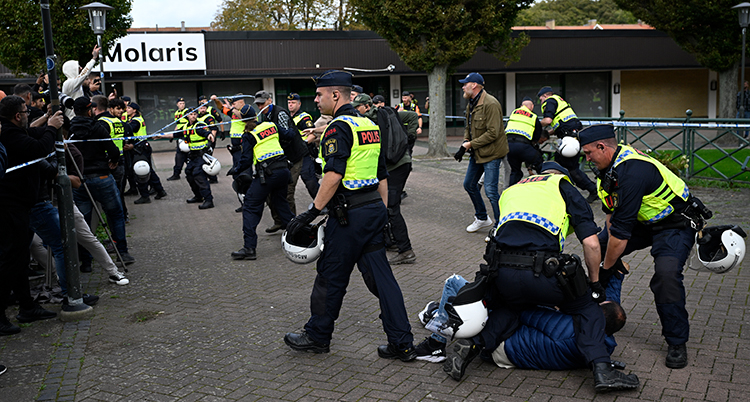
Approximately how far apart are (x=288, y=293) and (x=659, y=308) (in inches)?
133

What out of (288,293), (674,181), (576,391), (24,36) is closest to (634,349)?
(576,391)

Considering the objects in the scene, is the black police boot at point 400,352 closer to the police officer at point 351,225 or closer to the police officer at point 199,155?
the police officer at point 351,225

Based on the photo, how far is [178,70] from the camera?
23.2 meters

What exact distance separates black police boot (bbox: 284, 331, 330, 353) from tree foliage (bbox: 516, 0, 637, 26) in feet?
175

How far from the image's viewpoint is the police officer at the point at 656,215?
432 cm

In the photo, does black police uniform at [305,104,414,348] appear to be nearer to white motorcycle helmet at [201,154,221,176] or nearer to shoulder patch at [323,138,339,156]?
shoulder patch at [323,138,339,156]

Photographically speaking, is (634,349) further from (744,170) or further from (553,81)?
(553,81)

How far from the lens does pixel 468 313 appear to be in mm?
4059

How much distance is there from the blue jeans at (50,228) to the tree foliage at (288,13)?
2942cm

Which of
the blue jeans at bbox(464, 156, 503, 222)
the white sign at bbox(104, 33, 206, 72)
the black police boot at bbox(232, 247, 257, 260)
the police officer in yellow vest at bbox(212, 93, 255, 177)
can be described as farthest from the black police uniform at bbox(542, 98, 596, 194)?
the white sign at bbox(104, 33, 206, 72)

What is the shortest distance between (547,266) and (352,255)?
1.33m

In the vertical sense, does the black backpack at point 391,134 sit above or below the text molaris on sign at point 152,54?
below

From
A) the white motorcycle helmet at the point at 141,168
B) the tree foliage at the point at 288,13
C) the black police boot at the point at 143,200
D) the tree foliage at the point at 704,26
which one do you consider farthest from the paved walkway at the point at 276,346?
the tree foliage at the point at 288,13

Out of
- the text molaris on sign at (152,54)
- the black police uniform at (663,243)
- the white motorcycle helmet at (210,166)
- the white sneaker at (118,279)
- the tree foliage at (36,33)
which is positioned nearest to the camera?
the black police uniform at (663,243)
